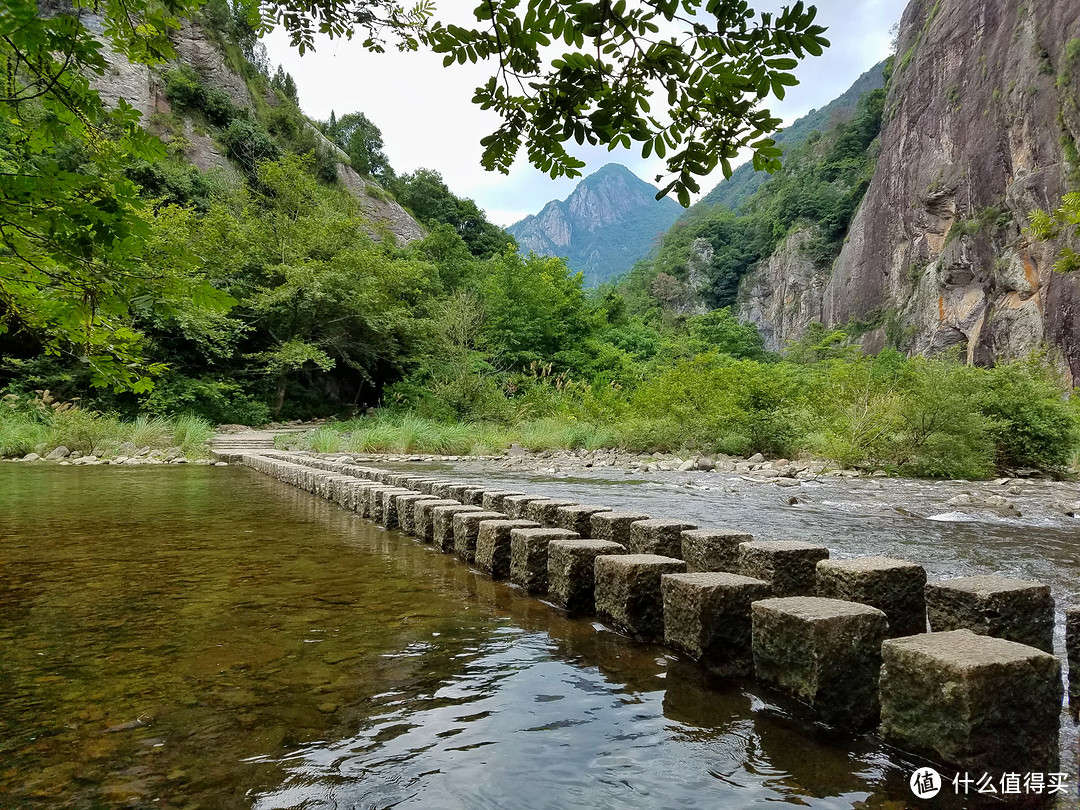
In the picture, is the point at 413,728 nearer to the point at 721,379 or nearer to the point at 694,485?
the point at 694,485

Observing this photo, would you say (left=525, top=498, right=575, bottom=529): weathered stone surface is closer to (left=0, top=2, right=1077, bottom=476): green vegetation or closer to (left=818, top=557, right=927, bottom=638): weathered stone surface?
(left=818, top=557, right=927, bottom=638): weathered stone surface

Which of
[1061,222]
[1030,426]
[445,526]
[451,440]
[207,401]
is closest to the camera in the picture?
[445,526]

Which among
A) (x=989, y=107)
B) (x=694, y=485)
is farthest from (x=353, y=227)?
(x=989, y=107)

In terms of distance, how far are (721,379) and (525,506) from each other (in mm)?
11236

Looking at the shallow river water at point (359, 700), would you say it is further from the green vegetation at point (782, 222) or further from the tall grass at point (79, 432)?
the green vegetation at point (782, 222)

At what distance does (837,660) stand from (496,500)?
136 inches

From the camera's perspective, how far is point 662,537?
138 inches

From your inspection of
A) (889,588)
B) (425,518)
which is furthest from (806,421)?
(889,588)

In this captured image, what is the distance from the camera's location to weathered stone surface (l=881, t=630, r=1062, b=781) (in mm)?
1549

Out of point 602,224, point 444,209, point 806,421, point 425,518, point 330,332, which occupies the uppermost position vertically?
point 602,224

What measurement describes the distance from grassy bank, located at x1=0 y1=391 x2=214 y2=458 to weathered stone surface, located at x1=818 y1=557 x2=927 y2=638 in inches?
554

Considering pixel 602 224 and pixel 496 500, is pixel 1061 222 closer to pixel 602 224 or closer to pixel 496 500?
pixel 496 500

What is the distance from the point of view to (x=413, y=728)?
187 centimetres

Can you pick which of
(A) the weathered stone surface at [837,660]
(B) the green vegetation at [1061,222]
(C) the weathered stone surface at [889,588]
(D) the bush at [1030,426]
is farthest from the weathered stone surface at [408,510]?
(D) the bush at [1030,426]
